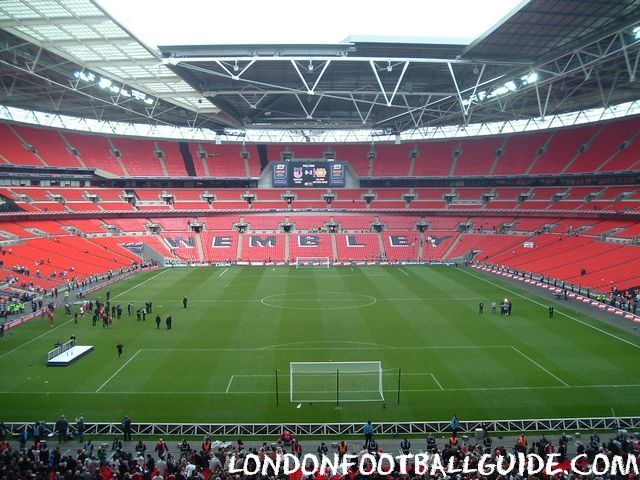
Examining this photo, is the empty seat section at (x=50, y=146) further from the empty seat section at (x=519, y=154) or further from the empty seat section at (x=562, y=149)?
the empty seat section at (x=562, y=149)

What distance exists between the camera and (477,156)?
68688 millimetres

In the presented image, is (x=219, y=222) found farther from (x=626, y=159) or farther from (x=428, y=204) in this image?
(x=626, y=159)

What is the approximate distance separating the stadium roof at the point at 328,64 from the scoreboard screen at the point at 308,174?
32.8ft

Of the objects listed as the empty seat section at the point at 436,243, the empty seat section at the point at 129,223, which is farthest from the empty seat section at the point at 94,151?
the empty seat section at the point at 436,243

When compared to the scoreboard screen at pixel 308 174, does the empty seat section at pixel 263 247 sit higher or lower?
lower

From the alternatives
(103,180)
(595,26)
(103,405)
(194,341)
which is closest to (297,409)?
(103,405)

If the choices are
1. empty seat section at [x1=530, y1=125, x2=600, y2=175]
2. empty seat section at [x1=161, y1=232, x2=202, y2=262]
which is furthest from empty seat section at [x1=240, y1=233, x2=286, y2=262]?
empty seat section at [x1=530, y1=125, x2=600, y2=175]

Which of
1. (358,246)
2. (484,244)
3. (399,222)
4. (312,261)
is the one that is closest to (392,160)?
(399,222)

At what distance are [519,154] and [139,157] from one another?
4942 cm

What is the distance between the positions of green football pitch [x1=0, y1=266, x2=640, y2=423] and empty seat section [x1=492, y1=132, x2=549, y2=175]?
30585mm

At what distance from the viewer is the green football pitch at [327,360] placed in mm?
18406

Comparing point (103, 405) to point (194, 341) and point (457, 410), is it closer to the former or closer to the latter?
point (194, 341)

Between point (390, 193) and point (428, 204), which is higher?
point (390, 193)

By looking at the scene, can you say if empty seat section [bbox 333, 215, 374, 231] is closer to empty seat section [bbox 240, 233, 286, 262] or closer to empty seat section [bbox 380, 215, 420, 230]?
empty seat section [bbox 380, 215, 420, 230]
